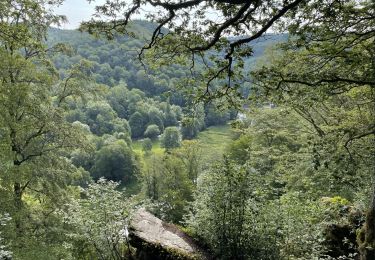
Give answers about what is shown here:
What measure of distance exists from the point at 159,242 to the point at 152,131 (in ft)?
416

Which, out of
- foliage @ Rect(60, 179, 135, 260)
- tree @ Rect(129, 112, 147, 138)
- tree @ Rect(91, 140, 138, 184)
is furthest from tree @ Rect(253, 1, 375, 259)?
tree @ Rect(129, 112, 147, 138)

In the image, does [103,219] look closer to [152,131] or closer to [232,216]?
[232,216]

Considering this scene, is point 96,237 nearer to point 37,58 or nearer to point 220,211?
point 220,211

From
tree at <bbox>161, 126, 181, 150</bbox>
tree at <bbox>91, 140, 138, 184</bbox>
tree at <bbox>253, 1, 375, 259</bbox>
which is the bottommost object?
tree at <bbox>91, 140, 138, 184</bbox>

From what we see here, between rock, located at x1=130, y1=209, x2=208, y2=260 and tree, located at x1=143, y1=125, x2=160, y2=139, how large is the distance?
12546cm

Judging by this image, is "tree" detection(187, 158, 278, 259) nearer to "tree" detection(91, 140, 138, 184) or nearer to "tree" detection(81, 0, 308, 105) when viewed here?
"tree" detection(81, 0, 308, 105)

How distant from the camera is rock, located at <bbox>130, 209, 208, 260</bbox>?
349 inches

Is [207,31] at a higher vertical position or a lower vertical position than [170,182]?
higher

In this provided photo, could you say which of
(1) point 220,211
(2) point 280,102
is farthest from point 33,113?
(2) point 280,102

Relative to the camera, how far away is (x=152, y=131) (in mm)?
135250

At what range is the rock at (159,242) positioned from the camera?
8859 millimetres

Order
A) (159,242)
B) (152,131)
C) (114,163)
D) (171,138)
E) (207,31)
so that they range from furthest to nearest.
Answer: (152,131)
(171,138)
(114,163)
(159,242)
(207,31)

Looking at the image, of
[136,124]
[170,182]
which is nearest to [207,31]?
[170,182]

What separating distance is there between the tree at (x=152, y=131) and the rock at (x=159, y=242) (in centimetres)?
12546
